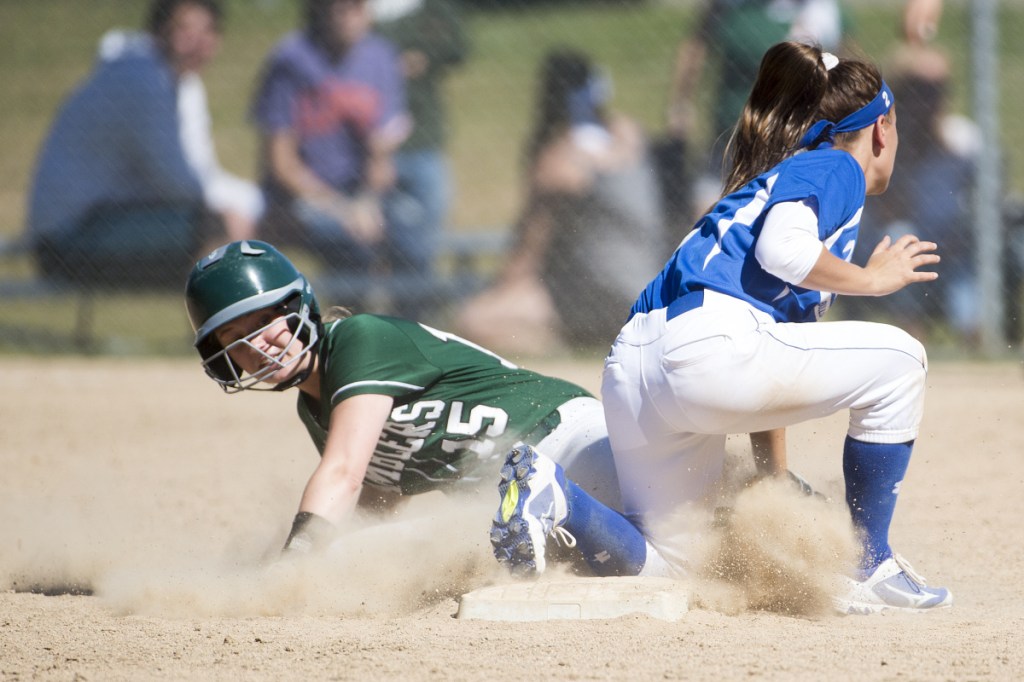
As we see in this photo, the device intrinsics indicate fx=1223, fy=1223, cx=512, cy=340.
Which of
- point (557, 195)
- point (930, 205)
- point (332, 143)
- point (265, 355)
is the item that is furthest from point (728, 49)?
point (265, 355)

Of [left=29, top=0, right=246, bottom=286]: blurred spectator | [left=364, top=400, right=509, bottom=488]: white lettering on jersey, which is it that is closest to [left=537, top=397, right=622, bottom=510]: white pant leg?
[left=364, top=400, right=509, bottom=488]: white lettering on jersey

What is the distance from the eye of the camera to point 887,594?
9.80 ft

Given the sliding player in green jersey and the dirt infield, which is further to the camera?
the sliding player in green jersey

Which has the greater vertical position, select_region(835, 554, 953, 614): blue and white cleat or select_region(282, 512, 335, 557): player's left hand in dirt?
select_region(282, 512, 335, 557): player's left hand in dirt

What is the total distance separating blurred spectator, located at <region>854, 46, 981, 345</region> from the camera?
7059 millimetres

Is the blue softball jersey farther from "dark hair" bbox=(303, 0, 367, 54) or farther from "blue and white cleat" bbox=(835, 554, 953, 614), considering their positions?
"dark hair" bbox=(303, 0, 367, 54)

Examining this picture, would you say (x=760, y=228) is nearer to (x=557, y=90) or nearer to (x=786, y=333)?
(x=786, y=333)

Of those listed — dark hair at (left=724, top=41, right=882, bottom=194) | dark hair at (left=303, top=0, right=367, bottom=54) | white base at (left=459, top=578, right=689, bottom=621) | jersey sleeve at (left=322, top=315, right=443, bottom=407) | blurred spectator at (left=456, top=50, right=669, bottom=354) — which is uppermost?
dark hair at (left=724, top=41, right=882, bottom=194)

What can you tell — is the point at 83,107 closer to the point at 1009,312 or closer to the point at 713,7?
the point at 713,7

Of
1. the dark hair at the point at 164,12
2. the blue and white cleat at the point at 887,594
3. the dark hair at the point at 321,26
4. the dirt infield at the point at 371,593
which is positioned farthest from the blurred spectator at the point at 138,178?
the blue and white cleat at the point at 887,594

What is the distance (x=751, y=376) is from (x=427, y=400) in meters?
0.93

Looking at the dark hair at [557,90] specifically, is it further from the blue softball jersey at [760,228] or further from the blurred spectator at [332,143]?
the blue softball jersey at [760,228]

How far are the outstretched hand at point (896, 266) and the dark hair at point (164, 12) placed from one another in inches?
221

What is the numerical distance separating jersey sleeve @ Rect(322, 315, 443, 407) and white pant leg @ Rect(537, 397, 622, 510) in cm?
41
